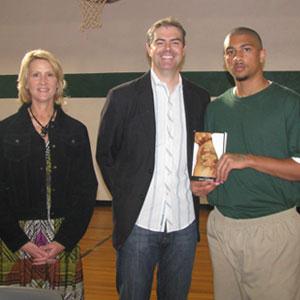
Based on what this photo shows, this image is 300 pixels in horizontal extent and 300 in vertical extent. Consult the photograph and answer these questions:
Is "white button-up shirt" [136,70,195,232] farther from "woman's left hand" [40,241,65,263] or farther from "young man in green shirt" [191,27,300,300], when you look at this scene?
"woman's left hand" [40,241,65,263]

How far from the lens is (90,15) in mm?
8445

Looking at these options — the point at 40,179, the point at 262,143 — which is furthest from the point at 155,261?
the point at 262,143

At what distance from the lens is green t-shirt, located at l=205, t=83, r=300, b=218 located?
246 cm

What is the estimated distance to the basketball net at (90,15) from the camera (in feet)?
27.1

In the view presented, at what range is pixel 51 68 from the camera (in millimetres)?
2648

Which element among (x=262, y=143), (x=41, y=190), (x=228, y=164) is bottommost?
(x=41, y=190)

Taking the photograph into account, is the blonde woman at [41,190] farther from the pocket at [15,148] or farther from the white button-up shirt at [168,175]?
the white button-up shirt at [168,175]

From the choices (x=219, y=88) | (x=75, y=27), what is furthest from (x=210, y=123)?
(x=75, y=27)

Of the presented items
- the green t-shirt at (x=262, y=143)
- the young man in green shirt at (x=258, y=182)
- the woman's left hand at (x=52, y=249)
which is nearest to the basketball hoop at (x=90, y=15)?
the young man in green shirt at (x=258, y=182)

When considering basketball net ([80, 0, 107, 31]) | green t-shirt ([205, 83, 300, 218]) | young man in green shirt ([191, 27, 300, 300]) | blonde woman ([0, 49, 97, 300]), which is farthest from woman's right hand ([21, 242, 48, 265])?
basketball net ([80, 0, 107, 31])

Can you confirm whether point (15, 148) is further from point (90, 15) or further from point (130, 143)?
point (90, 15)

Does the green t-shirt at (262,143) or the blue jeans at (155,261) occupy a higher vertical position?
the green t-shirt at (262,143)

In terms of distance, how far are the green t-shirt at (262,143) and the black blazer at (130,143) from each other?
29 centimetres

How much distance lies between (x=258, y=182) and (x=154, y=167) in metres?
0.61
